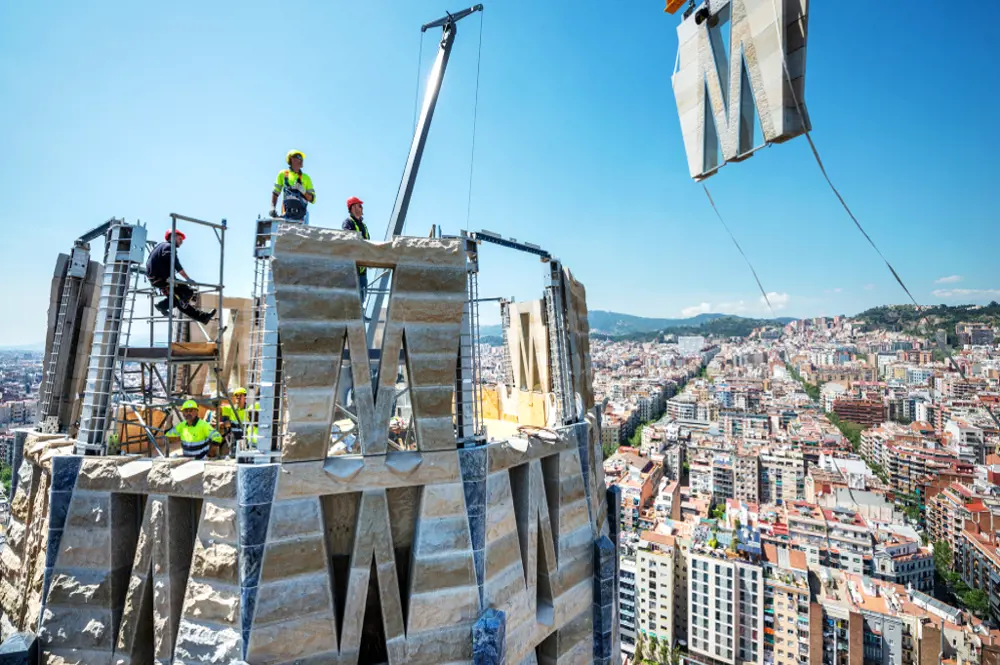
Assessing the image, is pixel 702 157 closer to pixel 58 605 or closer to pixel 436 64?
pixel 58 605

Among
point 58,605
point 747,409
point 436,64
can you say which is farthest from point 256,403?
point 747,409

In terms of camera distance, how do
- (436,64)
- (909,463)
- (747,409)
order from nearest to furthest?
(436,64), (909,463), (747,409)

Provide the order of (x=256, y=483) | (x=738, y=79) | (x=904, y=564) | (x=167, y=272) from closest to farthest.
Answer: (x=738, y=79) < (x=256, y=483) < (x=167, y=272) < (x=904, y=564)

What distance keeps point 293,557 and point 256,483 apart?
0.96 m

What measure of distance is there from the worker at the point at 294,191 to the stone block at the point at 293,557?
4983 mm

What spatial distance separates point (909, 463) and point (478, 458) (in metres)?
88.0

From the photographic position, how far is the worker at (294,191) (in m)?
8.12

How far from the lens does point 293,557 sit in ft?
18.5

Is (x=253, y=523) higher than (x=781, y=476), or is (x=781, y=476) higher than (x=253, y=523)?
(x=253, y=523)

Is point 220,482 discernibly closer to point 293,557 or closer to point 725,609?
point 293,557

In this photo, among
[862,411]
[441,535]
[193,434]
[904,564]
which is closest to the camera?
[441,535]

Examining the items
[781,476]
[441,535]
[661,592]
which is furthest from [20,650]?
[781,476]

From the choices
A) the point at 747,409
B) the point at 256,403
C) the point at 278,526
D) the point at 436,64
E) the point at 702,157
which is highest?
the point at 436,64

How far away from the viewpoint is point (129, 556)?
640 centimetres
